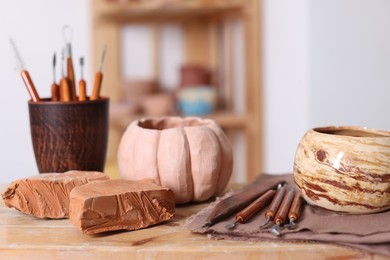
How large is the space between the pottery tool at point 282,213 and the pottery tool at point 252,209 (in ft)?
0.08

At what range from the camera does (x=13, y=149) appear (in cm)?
174

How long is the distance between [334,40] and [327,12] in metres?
0.09

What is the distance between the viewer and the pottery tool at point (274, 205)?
27.6 inches

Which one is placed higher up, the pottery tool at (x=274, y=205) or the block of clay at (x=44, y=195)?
the block of clay at (x=44, y=195)

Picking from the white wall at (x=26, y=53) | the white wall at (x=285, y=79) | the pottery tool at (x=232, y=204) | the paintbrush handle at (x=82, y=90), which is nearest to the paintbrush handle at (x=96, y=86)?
the paintbrush handle at (x=82, y=90)

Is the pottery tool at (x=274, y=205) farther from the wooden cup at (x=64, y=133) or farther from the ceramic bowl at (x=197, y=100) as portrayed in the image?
the ceramic bowl at (x=197, y=100)

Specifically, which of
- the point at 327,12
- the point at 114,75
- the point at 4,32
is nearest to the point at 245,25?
the point at 327,12

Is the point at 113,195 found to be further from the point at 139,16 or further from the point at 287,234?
the point at 139,16

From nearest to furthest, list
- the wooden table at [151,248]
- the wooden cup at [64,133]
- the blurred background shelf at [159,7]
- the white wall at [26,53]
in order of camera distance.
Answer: the wooden table at [151,248]
the wooden cup at [64,133]
the white wall at [26,53]
the blurred background shelf at [159,7]

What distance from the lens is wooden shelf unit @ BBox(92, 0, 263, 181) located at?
2.13m

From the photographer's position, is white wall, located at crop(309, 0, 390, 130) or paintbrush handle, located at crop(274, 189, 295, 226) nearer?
paintbrush handle, located at crop(274, 189, 295, 226)

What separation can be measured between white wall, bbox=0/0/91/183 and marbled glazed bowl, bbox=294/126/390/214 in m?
1.06

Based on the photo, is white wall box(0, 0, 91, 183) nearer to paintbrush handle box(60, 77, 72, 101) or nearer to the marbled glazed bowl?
paintbrush handle box(60, 77, 72, 101)

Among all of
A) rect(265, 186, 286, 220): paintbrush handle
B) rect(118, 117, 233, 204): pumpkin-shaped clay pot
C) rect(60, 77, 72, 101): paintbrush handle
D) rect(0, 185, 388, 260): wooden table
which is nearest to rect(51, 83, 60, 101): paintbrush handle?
rect(60, 77, 72, 101): paintbrush handle
